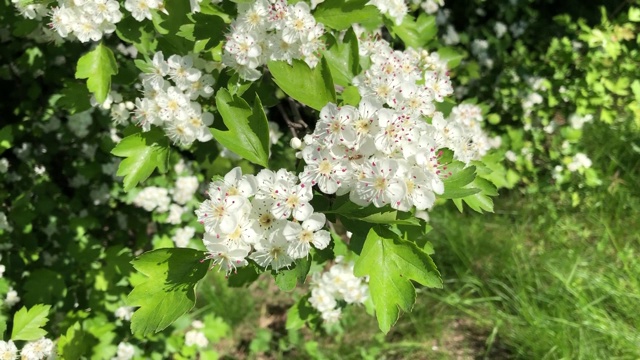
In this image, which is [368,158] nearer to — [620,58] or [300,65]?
[300,65]

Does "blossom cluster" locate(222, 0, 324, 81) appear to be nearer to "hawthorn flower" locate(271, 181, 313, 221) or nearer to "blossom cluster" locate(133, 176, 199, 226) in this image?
"hawthorn flower" locate(271, 181, 313, 221)

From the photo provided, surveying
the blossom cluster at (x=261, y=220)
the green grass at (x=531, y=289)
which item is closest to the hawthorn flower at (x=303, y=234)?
the blossom cluster at (x=261, y=220)

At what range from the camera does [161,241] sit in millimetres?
2469

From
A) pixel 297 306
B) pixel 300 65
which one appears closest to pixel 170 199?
pixel 297 306

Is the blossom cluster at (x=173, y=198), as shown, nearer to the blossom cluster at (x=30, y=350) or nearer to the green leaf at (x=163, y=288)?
the blossom cluster at (x=30, y=350)

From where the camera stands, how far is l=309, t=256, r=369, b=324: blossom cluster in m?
2.18

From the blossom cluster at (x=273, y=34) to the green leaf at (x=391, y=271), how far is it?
0.55 meters

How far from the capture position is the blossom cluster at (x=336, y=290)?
2.18m

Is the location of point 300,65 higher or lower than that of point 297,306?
higher

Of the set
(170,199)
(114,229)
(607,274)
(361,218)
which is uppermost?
(361,218)

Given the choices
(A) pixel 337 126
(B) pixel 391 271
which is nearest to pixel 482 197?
(B) pixel 391 271

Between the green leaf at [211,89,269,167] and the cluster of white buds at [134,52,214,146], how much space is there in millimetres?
269

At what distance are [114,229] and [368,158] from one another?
2.09 metres

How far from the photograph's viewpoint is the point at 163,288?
1.24m
